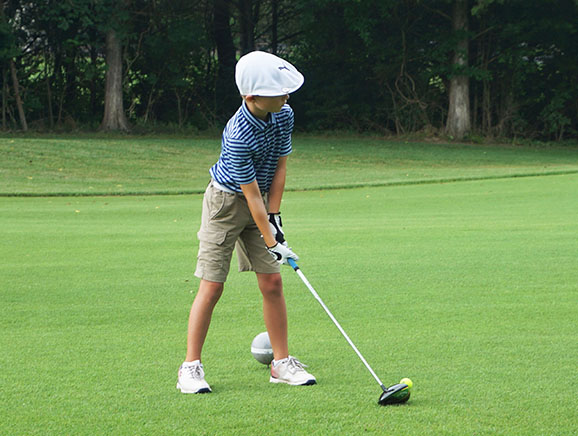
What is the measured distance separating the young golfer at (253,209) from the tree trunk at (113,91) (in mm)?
25027

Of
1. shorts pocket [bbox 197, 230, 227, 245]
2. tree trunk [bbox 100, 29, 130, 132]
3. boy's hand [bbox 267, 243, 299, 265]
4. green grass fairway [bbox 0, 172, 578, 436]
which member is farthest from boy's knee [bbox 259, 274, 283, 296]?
tree trunk [bbox 100, 29, 130, 132]

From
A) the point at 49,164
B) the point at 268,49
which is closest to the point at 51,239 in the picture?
the point at 49,164

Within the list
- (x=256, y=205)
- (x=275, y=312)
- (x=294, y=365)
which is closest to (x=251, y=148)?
(x=256, y=205)

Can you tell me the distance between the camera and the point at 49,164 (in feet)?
64.2

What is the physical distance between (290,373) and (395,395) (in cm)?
64

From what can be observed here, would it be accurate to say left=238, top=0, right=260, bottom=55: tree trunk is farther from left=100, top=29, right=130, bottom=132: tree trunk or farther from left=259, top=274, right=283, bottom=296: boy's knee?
left=259, top=274, right=283, bottom=296: boy's knee

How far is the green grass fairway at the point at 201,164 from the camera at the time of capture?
17.5 meters

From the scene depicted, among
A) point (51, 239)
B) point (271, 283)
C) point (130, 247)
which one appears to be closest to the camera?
point (271, 283)

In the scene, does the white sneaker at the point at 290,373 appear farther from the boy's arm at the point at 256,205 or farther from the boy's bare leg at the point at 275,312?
the boy's arm at the point at 256,205

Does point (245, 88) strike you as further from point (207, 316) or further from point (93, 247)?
point (93, 247)

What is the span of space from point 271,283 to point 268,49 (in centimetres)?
3046

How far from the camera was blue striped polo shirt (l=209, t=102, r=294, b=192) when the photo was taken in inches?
153

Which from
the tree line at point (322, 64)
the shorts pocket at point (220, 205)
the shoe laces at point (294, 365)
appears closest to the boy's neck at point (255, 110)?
the shorts pocket at point (220, 205)

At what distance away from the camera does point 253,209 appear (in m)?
3.89
